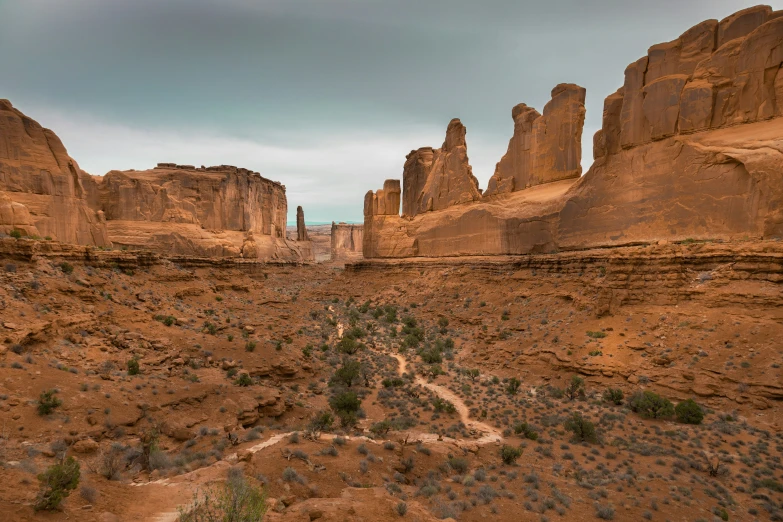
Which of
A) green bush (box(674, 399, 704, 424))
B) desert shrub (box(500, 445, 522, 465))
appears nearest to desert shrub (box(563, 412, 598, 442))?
desert shrub (box(500, 445, 522, 465))

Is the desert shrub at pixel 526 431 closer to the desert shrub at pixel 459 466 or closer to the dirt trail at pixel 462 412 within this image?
the dirt trail at pixel 462 412

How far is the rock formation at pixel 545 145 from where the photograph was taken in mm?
28625

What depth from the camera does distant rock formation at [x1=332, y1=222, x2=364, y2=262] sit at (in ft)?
335

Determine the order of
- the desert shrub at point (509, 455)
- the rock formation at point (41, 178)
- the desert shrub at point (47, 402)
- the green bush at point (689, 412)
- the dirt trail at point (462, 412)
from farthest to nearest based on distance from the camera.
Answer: the rock formation at point (41, 178)
the dirt trail at point (462, 412)
the green bush at point (689, 412)
the desert shrub at point (509, 455)
the desert shrub at point (47, 402)

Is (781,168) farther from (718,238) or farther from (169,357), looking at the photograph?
(169,357)

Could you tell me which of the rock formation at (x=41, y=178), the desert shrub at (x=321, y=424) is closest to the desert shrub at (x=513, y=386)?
the desert shrub at (x=321, y=424)

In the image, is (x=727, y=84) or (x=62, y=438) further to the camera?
(x=727, y=84)

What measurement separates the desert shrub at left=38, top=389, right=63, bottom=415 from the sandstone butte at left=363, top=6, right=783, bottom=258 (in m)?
25.2

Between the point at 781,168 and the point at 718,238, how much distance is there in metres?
3.46

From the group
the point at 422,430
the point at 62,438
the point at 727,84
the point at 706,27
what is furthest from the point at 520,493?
the point at 706,27

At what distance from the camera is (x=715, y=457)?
10570 millimetres

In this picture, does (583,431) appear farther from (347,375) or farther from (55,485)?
(55,485)

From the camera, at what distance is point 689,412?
12.8 metres

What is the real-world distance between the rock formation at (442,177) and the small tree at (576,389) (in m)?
23.2
